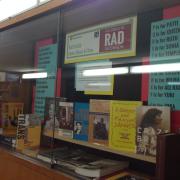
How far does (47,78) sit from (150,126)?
93cm

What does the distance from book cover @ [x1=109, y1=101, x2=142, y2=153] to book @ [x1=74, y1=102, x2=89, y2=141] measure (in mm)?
190

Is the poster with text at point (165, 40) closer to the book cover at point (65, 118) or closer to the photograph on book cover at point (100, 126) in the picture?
the photograph on book cover at point (100, 126)

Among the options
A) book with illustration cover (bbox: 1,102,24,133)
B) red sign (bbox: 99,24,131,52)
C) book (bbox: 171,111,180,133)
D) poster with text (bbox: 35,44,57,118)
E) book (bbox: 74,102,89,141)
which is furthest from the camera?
book with illustration cover (bbox: 1,102,24,133)

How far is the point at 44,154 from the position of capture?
141 cm

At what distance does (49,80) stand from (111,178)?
932 mm

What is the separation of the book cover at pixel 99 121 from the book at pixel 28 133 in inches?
15.2

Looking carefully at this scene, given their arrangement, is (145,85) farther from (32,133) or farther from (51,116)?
(32,133)

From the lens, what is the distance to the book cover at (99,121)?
1412mm

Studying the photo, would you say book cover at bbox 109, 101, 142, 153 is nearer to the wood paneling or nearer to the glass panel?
the wood paneling

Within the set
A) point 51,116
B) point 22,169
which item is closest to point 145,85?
point 51,116

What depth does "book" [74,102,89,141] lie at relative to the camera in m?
1.51

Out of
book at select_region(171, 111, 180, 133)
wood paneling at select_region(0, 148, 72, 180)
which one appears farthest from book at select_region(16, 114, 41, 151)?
book at select_region(171, 111, 180, 133)

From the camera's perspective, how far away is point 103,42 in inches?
57.9

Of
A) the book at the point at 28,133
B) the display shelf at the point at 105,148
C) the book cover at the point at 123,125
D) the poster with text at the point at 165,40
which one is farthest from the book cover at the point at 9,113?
the poster with text at the point at 165,40
